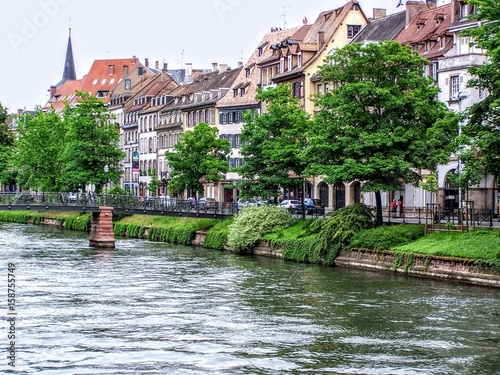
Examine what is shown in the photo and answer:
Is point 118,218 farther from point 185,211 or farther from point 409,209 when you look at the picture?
point 409,209

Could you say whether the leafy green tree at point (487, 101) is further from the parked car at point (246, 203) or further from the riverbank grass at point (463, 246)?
the parked car at point (246, 203)

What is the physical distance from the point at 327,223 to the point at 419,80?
29.5 ft

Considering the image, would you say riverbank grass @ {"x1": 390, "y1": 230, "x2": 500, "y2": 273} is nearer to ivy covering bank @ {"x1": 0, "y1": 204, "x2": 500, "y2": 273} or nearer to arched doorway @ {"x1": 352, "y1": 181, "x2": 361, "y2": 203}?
ivy covering bank @ {"x1": 0, "y1": 204, "x2": 500, "y2": 273}

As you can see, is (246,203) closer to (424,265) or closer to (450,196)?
(450,196)

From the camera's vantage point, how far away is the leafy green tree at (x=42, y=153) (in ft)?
365

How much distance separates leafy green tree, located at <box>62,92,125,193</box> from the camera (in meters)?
102

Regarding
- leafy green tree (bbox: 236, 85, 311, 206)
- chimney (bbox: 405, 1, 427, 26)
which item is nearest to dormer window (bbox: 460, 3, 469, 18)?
chimney (bbox: 405, 1, 427, 26)

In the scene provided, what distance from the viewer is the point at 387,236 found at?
56.1m

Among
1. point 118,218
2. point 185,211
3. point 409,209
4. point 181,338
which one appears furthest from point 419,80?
point 118,218

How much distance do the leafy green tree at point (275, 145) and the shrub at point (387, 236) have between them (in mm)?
13709

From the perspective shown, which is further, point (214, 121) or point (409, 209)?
point (214, 121)

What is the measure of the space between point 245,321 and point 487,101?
16.4 meters

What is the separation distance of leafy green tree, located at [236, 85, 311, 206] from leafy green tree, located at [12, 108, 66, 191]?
126 feet

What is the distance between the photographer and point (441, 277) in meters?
49.9
